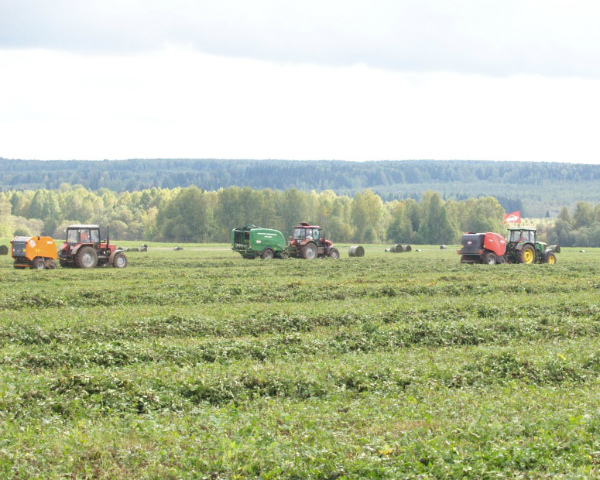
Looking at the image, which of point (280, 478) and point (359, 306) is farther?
point (359, 306)

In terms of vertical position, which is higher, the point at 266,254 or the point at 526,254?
the point at 526,254

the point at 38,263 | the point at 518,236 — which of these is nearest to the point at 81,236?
the point at 38,263

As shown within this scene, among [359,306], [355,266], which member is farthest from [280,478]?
[355,266]

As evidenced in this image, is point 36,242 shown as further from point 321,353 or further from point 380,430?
point 380,430

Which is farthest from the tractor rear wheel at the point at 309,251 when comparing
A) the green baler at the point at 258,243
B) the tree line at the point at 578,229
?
the tree line at the point at 578,229

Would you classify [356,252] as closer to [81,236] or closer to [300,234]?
[300,234]

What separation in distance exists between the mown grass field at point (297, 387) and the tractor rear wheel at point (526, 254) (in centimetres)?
2226

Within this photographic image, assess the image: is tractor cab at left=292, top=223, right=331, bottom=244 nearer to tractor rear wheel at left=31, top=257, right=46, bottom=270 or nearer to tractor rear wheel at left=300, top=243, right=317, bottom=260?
tractor rear wheel at left=300, top=243, right=317, bottom=260

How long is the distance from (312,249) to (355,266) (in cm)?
977

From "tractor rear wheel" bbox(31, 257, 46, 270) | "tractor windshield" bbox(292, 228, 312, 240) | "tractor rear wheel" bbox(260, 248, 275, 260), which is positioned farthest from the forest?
"tractor rear wheel" bbox(31, 257, 46, 270)

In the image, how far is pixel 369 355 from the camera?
52.3 feet

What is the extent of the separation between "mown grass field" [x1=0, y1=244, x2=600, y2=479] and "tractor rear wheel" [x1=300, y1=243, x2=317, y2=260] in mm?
26108

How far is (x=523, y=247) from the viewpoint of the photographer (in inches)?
1892

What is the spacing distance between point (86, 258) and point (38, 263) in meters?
2.81
